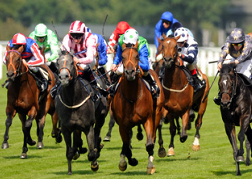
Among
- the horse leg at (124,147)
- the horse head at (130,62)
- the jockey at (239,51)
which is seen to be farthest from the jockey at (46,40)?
the horse head at (130,62)

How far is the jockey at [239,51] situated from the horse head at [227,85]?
338 millimetres

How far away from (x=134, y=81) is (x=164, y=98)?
2189 mm

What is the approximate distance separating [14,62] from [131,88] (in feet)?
9.48

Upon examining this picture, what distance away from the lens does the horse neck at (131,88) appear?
35.4ft

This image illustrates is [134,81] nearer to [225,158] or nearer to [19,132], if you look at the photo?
[225,158]

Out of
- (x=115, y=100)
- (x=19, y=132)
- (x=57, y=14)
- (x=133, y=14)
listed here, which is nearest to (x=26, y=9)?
(x=57, y=14)

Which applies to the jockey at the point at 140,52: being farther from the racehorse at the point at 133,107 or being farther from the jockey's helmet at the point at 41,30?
the jockey's helmet at the point at 41,30

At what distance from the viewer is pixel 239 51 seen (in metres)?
12.1

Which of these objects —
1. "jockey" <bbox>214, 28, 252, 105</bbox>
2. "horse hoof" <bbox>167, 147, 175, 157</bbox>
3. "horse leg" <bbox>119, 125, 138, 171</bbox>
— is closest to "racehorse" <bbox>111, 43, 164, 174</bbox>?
"horse leg" <bbox>119, 125, 138, 171</bbox>

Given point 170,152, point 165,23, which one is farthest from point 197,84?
point 165,23

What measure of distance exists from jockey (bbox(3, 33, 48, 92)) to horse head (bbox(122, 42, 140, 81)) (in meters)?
3.14

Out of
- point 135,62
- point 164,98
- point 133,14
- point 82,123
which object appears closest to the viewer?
point 135,62

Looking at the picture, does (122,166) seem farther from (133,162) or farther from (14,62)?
(14,62)

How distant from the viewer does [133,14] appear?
90938 mm
